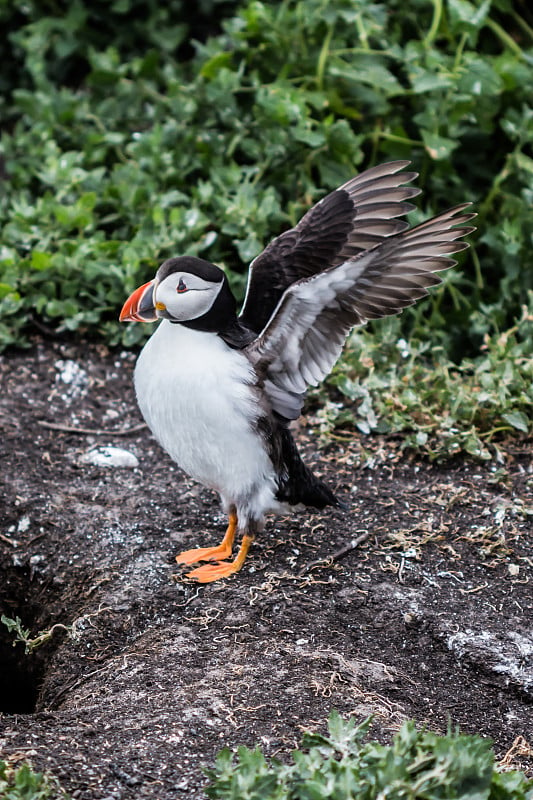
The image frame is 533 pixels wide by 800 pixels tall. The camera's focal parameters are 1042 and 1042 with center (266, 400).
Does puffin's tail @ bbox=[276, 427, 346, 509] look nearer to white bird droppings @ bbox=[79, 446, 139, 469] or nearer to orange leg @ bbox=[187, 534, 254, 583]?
orange leg @ bbox=[187, 534, 254, 583]

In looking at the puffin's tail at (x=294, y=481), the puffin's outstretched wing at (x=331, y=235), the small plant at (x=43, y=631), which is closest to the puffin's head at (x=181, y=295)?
the puffin's outstretched wing at (x=331, y=235)

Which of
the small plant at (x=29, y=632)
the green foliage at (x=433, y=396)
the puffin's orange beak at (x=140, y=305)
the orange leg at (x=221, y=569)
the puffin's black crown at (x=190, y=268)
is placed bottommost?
the small plant at (x=29, y=632)

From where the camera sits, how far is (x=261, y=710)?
3.08m

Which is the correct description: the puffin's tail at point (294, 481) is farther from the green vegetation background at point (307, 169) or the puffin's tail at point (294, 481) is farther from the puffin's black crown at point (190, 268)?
the green vegetation background at point (307, 169)

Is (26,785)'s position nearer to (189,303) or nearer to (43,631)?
(43,631)

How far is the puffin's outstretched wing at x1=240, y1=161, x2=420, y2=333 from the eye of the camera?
3.73m

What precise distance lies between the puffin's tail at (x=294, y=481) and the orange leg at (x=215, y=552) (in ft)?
0.83

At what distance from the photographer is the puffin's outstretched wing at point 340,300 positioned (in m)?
3.38

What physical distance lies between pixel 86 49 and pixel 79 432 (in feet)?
11.2

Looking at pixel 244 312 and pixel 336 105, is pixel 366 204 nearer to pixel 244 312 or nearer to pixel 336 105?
pixel 244 312

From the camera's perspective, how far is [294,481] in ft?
12.6

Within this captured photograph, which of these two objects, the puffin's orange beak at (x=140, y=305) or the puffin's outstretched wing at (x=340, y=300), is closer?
the puffin's outstretched wing at (x=340, y=300)

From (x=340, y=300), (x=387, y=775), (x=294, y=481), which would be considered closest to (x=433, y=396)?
(x=294, y=481)

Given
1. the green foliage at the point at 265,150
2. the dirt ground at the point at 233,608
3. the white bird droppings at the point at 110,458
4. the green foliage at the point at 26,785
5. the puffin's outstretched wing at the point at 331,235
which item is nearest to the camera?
the green foliage at the point at 26,785
